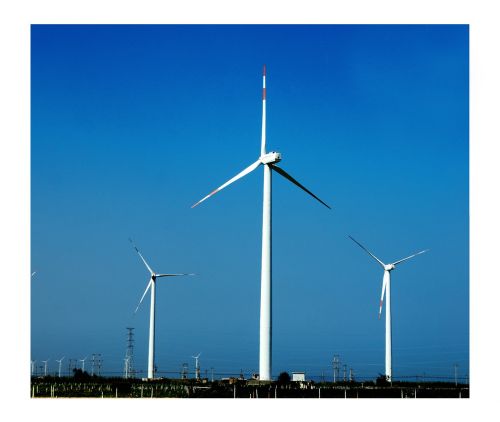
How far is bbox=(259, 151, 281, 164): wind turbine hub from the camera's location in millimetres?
67500

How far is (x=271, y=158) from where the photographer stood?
6756 cm

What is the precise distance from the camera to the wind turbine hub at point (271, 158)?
67.5 m

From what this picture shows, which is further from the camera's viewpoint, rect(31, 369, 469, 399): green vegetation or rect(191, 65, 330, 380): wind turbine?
rect(191, 65, 330, 380): wind turbine

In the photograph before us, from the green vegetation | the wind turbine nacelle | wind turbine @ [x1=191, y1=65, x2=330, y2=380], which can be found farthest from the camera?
the wind turbine nacelle

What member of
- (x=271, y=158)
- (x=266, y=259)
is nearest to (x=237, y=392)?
(x=266, y=259)

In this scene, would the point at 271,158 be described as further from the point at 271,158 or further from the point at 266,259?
the point at 266,259

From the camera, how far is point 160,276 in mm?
98250

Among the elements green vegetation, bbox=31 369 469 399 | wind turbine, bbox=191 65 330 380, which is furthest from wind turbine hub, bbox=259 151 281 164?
green vegetation, bbox=31 369 469 399

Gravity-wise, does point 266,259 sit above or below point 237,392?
above

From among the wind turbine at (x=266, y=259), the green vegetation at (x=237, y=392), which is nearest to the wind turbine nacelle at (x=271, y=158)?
the wind turbine at (x=266, y=259)

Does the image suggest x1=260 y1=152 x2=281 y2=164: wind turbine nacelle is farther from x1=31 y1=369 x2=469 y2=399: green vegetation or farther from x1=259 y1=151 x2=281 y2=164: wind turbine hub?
x1=31 y1=369 x2=469 y2=399: green vegetation

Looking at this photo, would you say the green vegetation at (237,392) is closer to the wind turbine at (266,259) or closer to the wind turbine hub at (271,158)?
the wind turbine at (266,259)
